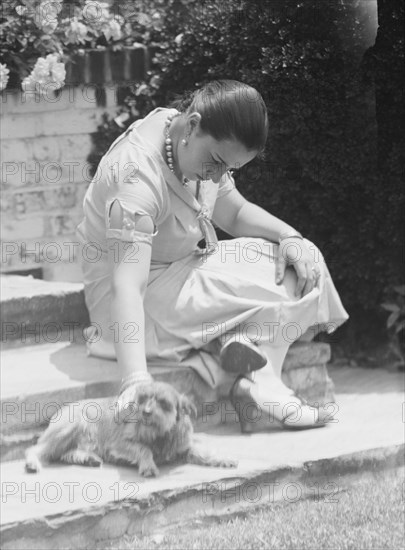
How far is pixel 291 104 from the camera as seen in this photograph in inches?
243

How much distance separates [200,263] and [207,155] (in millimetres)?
604

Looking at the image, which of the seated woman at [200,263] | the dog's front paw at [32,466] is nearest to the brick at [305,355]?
the seated woman at [200,263]

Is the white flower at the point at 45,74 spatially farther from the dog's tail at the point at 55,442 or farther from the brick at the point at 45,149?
the dog's tail at the point at 55,442

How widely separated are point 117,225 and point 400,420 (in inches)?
63.7

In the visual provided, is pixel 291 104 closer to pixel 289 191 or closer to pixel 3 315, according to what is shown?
pixel 289 191

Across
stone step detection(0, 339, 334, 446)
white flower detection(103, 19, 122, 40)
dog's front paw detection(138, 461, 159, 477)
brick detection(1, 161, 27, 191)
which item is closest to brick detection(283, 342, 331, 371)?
stone step detection(0, 339, 334, 446)

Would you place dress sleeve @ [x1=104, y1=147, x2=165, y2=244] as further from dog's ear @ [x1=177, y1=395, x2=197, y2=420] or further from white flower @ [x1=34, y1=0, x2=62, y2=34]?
white flower @ [x1=34, y1=0, x2=62, y2=34]

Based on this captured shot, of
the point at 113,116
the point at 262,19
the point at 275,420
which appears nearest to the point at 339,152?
the point at 262,19

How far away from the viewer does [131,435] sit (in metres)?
4.46

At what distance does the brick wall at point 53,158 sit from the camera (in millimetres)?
6453

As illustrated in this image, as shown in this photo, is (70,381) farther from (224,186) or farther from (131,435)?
(224,186)

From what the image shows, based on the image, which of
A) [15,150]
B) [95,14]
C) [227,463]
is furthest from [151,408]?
[95,14]

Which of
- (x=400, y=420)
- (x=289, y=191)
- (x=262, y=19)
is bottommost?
(x=400, y=420)

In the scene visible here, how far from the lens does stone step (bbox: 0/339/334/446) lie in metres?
4.79
